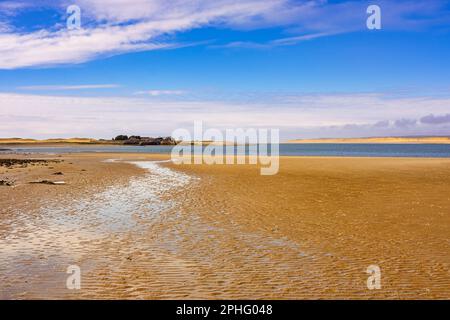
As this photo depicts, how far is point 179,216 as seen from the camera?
14484mm

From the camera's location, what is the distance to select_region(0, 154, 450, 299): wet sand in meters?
7.54

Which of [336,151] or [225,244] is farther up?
[336,151]

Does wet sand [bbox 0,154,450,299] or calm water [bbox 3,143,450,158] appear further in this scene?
calm water [bbox 3,143,450,158]

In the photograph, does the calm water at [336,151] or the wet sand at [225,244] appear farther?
the calm water at [336,151]

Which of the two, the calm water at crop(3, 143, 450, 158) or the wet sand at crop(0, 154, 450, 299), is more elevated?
the calm water at crop(3, 143, 450, 158)

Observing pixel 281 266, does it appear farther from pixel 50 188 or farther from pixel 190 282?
pixel 50 188

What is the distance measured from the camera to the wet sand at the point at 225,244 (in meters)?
7.54

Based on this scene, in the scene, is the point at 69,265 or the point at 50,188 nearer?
the point at 69,265

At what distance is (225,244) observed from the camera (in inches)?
419

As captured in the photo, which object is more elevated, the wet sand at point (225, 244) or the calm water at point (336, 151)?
the calm water at point (336, 151)

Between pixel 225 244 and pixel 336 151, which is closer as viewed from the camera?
pixel 225 244
